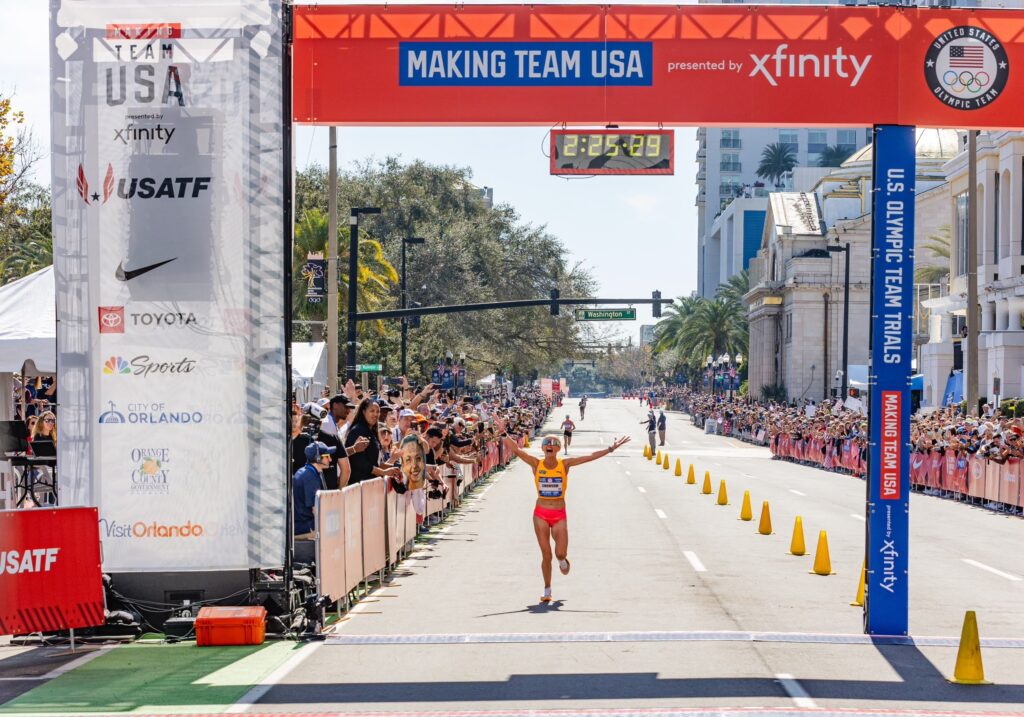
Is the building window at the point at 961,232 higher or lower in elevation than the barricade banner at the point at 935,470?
higher

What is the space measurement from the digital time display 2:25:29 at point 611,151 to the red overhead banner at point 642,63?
0.60 metres

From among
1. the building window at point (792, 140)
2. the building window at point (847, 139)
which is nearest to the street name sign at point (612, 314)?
the building window at point (847, 139)

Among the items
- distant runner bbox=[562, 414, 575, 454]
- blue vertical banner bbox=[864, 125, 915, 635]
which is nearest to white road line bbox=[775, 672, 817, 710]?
blue vertical banner bbox=[864, 125, 915, 635]

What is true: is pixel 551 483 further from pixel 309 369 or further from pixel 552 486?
pixel 309 369

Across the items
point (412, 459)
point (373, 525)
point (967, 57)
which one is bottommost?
point (373, 525)

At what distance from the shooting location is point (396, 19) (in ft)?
41.6

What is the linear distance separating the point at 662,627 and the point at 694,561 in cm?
594

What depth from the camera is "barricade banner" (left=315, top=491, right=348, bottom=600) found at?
12836 mm

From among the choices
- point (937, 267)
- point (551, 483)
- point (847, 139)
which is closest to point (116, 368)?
point (551, 483)

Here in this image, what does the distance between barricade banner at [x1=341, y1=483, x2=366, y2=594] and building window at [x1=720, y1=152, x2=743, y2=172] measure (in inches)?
7127

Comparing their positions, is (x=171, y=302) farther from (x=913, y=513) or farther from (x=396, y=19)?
(x=913, y=513)

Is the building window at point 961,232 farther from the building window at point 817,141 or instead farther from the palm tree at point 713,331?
the building window at point 817,141

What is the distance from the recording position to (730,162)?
191000mm

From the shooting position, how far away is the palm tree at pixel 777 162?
567 feet
